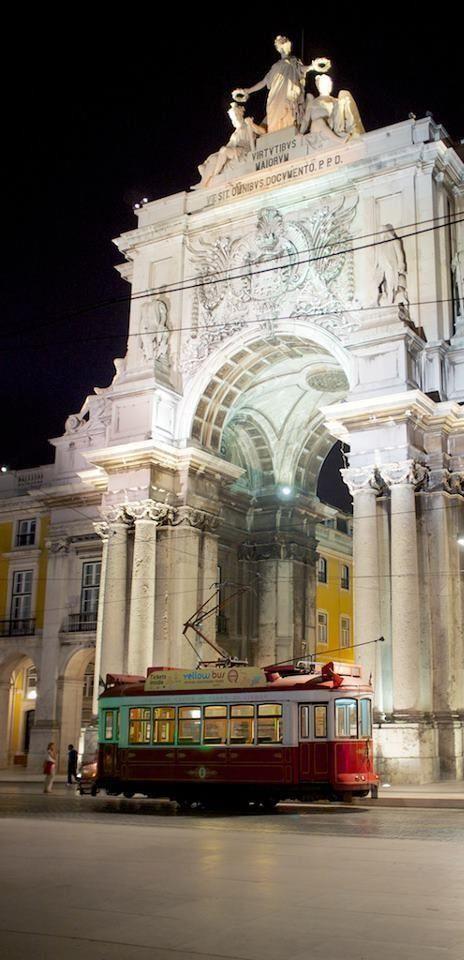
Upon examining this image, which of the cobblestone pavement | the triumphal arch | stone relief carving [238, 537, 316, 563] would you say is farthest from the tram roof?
stone relief carving [238, 537, 316, 563]

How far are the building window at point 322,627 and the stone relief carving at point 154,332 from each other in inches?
786

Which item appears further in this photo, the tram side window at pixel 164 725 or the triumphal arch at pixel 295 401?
the triumphal arch at pixel 295 401

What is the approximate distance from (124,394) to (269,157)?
914 cm

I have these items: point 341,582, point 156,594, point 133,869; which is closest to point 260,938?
point 133,869

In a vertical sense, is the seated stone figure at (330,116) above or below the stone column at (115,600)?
above

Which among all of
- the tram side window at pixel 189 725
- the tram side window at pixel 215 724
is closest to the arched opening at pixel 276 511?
the tram side window at pixel 189 725

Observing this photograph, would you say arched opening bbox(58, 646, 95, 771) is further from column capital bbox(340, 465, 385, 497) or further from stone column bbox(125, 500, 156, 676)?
column capital bbox(340, 465, 385, 497)

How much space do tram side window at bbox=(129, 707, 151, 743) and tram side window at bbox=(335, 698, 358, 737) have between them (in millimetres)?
4777

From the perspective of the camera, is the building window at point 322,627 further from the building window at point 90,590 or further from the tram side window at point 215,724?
the tram side window at point 215,724

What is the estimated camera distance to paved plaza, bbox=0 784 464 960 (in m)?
7.40

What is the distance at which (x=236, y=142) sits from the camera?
34000 mm

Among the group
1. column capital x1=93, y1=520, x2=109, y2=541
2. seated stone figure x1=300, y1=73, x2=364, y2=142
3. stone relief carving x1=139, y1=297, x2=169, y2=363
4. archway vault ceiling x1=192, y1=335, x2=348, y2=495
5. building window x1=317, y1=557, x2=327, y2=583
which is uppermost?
seated stone figure x1=300, y1=73, x2=364, y2=142

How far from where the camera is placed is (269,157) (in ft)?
108

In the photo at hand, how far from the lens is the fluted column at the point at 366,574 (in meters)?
26.6
